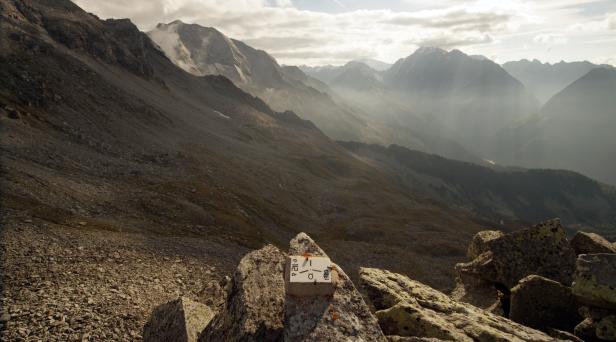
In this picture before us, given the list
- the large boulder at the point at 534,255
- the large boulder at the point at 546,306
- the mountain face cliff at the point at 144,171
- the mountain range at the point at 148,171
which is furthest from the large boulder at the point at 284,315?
the mountain range at the point at 148,171

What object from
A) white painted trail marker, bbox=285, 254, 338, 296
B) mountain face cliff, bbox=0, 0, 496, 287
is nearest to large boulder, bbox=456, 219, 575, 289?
white painted trail marker, bbox=285, 254, 338, 296

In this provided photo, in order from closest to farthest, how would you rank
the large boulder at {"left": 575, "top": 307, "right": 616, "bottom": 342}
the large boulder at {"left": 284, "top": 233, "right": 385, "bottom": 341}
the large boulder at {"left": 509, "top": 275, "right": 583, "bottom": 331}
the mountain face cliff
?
the large boulder at {"left": 284, "top": 233, "right": 385, "bottom": 341} → the large boulder at {"left": 575, "top": 307, "right": 616, "bottom": 342} → the large boulder at {"left": 509, "top": 275, "right": 583, "bottom": 331} → the mountain face cliff

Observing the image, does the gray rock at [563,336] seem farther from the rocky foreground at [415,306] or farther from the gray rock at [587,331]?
the gray rock at [587,331]

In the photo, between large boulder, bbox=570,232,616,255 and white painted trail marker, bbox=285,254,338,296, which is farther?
large boulder, bbox=570,232,616,255

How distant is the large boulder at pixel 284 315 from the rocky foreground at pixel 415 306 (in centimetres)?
3

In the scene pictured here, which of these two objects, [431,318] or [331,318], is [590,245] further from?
[331,318]

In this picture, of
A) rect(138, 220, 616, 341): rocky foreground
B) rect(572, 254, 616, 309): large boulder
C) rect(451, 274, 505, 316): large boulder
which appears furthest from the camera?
rect(451, 274, 505, 316): large boulder

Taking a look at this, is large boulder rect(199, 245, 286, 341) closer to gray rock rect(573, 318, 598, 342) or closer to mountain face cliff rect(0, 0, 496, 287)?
gray rock rect(573, 318, 598, 342)

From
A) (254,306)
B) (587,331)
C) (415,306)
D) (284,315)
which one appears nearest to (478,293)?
(587,331)

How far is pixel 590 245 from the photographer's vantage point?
21422 mm

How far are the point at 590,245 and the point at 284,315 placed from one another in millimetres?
18675

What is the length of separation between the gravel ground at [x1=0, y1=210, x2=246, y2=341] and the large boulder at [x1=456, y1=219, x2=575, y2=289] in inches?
653

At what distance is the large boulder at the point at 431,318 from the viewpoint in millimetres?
13320

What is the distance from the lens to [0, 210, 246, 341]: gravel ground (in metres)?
17.6
